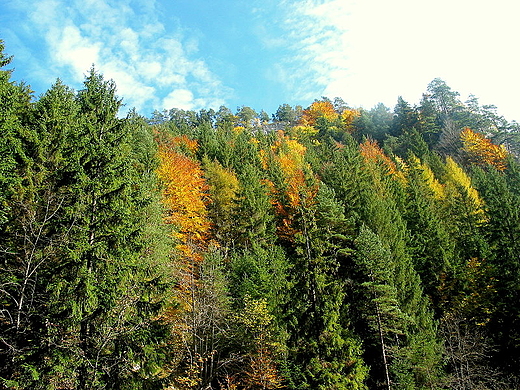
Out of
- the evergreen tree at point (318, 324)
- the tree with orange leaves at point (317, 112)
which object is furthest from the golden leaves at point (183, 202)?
the tree with orange leaves at point (317, 112)

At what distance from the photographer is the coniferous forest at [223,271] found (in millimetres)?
10664

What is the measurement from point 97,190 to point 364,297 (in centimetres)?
1871

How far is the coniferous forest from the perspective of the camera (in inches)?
420

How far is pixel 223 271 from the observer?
995 inches

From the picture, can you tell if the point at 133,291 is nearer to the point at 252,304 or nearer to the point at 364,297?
the point at 252,304

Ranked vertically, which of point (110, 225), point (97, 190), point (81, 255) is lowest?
point (81, 255)

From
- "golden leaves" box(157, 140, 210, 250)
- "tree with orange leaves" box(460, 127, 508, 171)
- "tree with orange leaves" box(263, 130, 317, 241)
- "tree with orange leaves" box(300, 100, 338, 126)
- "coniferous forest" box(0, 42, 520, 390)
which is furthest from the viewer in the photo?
"tree with orange leaves" box(300, 100, 338, 126)

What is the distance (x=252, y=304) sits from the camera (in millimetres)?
18547

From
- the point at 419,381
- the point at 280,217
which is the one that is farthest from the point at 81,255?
the point at 280,217

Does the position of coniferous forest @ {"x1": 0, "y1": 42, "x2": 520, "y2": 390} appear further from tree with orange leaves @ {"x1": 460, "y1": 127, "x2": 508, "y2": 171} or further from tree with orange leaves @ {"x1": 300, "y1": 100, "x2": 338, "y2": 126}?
tree with orange leaves @ {"x1": 300, "y1": 100, "x2": 338, "y2": 126}

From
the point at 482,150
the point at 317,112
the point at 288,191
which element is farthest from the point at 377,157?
the point at 317,112

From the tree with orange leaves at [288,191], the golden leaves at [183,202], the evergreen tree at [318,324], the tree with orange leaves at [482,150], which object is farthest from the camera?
the tree with orange leaves at [482,150]

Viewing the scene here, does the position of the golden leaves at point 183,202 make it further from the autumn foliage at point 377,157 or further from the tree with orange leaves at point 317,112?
the tree with orange leaves at point 317,112

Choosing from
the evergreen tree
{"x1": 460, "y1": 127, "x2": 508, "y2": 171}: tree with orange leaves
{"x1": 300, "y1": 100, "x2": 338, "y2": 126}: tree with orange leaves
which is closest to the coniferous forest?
the evergreen tree
